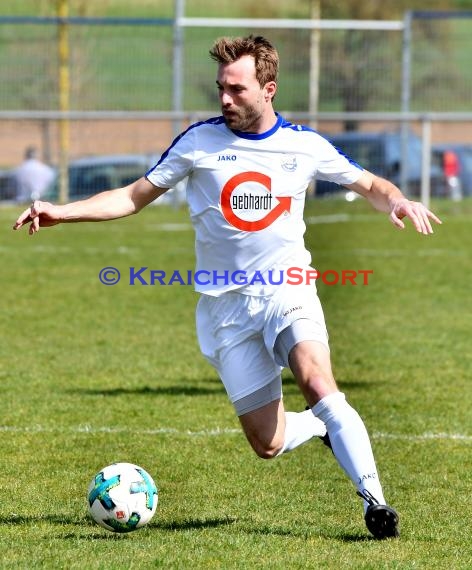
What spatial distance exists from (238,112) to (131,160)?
17.7 metres

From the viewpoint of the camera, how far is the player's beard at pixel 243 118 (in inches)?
230

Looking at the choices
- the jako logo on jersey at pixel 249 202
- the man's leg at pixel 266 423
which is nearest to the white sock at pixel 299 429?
the man's leg at pixel 266 423

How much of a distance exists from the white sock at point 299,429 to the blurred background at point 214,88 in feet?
57.1

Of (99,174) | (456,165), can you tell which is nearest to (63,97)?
(99,174)

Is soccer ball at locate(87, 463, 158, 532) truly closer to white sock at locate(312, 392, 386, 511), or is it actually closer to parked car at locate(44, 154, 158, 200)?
white sock at locate(312, 392, 386, 511)

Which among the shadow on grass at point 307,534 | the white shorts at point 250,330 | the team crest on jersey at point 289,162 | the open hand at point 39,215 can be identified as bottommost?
the shadow on grass at point 307,534

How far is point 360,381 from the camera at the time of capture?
967 centimetres

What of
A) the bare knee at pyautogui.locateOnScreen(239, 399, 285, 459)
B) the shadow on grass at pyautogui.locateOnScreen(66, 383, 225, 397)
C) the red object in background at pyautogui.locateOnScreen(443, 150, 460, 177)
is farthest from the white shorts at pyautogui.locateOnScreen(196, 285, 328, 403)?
the red object in background at pyautogui.locateOnScreen(443, 150, 460, 177)

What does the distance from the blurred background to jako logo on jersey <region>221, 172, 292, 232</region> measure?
17.9 m

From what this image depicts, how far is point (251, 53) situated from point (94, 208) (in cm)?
100

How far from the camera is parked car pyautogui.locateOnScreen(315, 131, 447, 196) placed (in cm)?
2386

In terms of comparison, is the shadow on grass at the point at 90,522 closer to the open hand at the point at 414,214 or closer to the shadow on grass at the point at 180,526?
the shadow on grass at the point at 180,526

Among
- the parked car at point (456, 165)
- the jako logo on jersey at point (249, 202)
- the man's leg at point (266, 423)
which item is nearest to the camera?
the jako logo on jersey at point (249, 202)

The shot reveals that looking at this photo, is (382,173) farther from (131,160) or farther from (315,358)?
(315,358)
